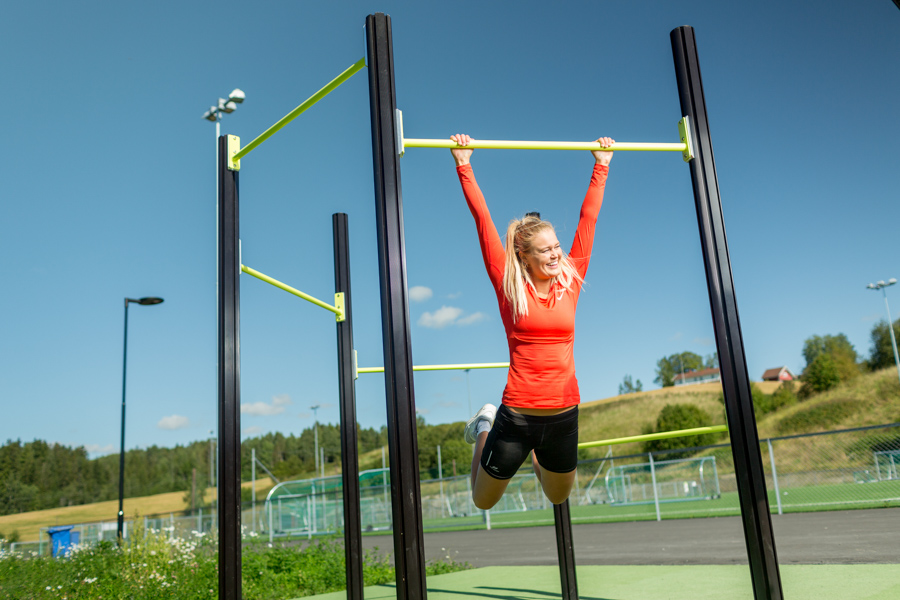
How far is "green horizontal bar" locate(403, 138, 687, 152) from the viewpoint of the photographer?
10.2ft

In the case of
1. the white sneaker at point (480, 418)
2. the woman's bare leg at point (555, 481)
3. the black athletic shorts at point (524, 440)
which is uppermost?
the white sneaker at point (480, 418)

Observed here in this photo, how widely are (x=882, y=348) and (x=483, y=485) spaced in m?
45.0

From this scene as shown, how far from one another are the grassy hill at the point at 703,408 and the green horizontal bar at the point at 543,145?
2441 cm

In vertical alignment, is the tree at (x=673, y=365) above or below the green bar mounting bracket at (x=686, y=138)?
above

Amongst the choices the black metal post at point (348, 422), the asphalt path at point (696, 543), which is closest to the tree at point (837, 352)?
the asphalt path at point (696, 543)

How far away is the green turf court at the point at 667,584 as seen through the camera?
4062 millimetres

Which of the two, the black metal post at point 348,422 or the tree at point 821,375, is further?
the tree at point 821,375

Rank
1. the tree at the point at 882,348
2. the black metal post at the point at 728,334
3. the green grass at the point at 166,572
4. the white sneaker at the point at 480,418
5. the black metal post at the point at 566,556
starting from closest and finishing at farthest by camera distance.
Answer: the black metal post at the point at 728,334 → the white sneaker at the point at 480,418 → the black metal post at the point at 566,556 → the green grass at the point at 166,572 → the tree at the point at 882,348

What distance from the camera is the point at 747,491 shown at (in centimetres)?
293

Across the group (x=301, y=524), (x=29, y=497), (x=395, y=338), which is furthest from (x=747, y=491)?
(x=29, y=497)

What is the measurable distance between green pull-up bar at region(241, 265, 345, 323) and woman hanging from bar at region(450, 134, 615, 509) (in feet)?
6.95

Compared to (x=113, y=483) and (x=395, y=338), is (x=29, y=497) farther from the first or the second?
(x=395, y=338)

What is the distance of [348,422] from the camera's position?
5.14 meters

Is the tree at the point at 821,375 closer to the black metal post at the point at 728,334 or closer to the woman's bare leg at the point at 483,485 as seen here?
the black metal post at the point at 728,334
